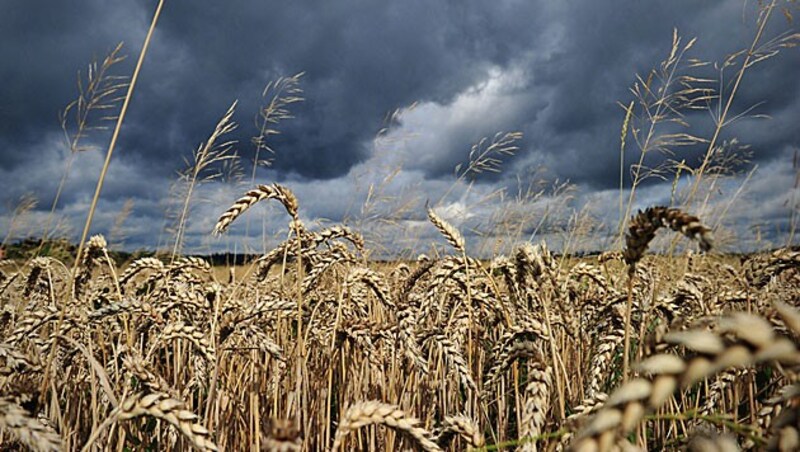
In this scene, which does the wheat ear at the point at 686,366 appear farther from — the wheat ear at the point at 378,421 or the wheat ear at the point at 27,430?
the wheat ear at the point at 27,430

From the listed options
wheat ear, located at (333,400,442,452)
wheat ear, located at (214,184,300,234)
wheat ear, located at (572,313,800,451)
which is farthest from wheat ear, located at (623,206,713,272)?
wheat ear, located at (214,184,300,234)

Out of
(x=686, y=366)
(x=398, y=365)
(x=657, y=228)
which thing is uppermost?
(x=657, y=228)

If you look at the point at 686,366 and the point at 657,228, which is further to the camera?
the point at 657,228

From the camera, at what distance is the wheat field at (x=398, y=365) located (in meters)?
0.96

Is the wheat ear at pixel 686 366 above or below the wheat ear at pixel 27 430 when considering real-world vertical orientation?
above

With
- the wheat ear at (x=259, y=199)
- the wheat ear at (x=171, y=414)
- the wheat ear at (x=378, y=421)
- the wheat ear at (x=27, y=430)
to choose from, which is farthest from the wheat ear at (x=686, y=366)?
the wheat ear at (x=259, y=199)

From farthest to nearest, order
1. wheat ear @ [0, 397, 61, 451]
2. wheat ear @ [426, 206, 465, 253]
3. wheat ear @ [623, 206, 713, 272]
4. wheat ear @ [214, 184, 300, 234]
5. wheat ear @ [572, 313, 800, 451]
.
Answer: wheat ear @ [426, 206, 465, 253] → wheat ear @ [214, 184, 300, 234] → wheat ear @ [0, 397, 61, 451] → wheat ear @ [623, 206, 713, 272] → wheat ear @ [572, 313, 800, 451]

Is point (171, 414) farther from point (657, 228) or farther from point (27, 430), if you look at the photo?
point (657, 228)

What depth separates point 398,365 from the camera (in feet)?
8.30

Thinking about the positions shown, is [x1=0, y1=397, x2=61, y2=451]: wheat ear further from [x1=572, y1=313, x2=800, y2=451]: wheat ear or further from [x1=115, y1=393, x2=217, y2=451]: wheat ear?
[x1=572, y1=313, x2=800, y2=451]: wheat ear

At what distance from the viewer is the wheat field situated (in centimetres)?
96

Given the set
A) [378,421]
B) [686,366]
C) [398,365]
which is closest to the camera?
[686,366]

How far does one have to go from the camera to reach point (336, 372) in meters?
2.78

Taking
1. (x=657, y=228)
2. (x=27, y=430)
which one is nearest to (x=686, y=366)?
(x=657, y=228)
